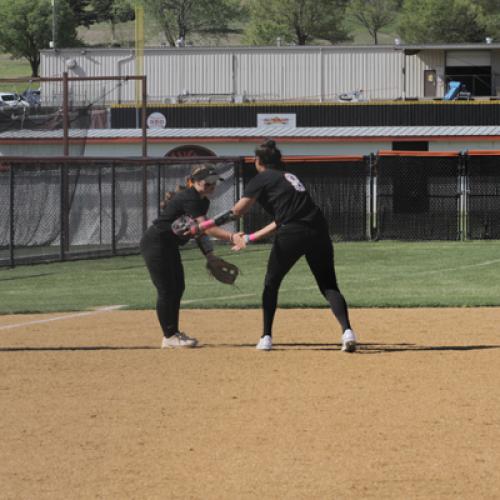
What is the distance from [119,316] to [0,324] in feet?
4.55

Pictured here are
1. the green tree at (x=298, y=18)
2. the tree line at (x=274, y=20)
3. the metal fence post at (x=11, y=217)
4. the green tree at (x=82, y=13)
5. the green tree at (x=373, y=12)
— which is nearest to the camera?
the metal fence post at (x=11, y=217)

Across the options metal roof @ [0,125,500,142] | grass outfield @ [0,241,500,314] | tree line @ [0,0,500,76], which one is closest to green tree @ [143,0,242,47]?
tree line @ [0,0,500,76]

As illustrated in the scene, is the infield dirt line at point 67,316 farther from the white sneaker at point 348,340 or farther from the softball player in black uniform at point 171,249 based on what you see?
the white sneaker at point 348,340

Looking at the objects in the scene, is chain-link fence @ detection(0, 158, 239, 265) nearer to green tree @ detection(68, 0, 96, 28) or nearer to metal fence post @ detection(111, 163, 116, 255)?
metal fence post @ detection(111, 163, 116, 255)

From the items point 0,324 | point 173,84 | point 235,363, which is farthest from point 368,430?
point 173,84

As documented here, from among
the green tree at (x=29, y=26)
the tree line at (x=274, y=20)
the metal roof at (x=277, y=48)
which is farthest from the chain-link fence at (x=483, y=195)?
the green tree at (x=29, y=26)

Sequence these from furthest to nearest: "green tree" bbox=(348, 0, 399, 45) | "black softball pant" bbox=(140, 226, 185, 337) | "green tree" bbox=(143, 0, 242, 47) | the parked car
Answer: "green tree" bbox=(348, 0, 399, 45) → "green tree" bbox=(143, 0, 242, 47) → the parked car → "black softball pant" bbox=(140, 226, 185, 337)

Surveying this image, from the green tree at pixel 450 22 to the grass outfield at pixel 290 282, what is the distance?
84293 millimetres

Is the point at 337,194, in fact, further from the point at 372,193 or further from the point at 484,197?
the point at 484,197

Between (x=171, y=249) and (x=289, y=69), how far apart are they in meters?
53.7

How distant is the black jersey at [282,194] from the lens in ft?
35.8

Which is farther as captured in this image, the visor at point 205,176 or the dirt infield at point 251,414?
the visor at point 205,176

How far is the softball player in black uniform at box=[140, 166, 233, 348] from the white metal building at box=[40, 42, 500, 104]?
5163cm

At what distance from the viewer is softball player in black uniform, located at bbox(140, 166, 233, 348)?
11164 mm
